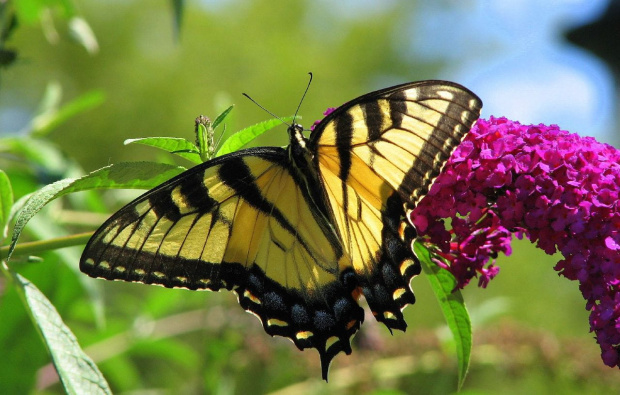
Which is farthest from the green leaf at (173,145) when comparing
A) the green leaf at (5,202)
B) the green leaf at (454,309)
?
the green leaf at (454,309)

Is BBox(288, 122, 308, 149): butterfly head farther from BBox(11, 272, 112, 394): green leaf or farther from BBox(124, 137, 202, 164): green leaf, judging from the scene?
BBox(11, 272, 112, 394): green leaf

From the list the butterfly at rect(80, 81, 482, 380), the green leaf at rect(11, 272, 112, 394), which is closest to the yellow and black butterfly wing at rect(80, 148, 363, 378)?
the butterfly at rect(80, 81, 482, 380)

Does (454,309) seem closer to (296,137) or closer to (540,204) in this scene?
(540,204)

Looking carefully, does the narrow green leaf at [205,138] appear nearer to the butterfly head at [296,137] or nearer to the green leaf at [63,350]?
the butterfly head at [296,137]

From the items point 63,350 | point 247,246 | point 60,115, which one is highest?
point 60,115

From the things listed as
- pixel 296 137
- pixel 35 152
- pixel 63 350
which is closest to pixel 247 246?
pixel 296 137

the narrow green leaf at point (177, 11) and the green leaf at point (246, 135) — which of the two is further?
the narrow green leaf at point (177, 11)

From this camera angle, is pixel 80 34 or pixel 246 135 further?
pixel 80 34
